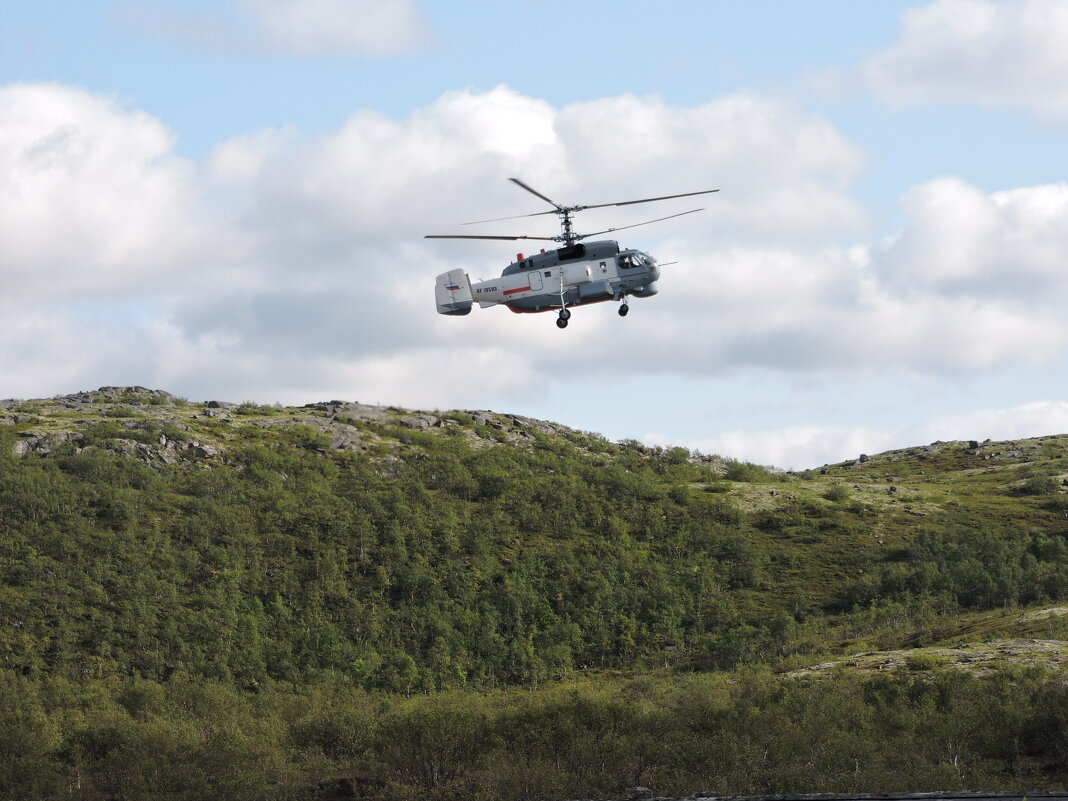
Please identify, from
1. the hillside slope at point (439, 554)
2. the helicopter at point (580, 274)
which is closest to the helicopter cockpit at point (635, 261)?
the helicopter at point (580, 274)

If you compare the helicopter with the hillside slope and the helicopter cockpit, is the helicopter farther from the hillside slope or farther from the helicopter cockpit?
the hillside slope

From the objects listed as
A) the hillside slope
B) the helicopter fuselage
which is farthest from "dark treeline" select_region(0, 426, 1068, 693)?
the helicopter fuselage

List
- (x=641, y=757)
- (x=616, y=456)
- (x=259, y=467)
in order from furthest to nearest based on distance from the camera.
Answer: (x=616, y=456)
(x=259, y=467)
(x=641, y=757)

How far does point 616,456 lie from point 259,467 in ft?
139

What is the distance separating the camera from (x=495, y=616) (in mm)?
94438

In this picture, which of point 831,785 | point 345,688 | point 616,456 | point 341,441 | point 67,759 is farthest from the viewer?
point 616,456

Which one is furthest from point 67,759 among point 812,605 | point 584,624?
point 812,605

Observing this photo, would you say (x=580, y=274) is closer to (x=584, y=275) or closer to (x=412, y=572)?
(x=584, y=275)

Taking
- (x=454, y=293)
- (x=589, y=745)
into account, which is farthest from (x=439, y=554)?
(x=589, y=745)

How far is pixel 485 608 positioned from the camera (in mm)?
95250

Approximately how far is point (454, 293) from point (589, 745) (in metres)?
26.6

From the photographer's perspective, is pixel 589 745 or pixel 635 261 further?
pixel 635 261

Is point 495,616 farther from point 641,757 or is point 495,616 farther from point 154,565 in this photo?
point 641,757

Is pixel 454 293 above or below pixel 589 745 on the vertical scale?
above
